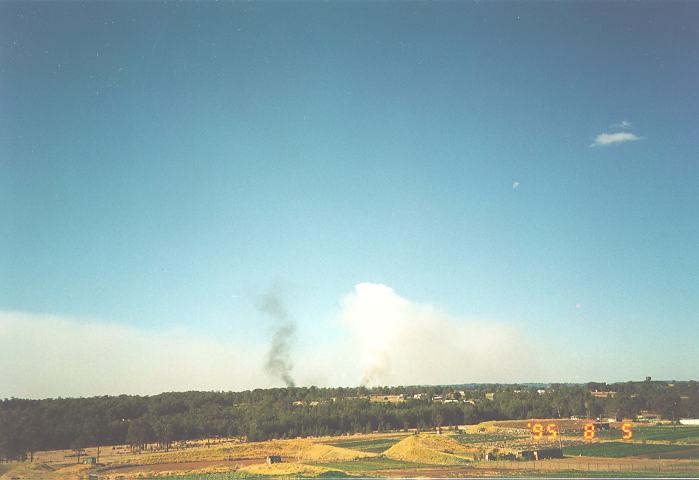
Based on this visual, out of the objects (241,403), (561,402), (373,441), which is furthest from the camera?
(241,403)

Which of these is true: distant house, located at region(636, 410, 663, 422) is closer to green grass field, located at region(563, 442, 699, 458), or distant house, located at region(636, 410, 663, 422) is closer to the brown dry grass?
green grass field, located at region(563, 442, 699, 458)

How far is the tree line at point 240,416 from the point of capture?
104875mm

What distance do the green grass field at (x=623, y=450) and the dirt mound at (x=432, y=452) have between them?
13960 mm

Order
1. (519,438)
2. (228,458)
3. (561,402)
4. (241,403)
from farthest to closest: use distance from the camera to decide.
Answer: (241,403) → (561,402) → (519,438) → (228,458)

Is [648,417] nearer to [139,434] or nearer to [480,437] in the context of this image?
[480,437]

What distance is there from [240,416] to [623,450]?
81868 mm

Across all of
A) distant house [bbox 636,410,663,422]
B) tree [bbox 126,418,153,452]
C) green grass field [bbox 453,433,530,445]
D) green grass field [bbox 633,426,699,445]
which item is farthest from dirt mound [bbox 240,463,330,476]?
distant house [bbox 636,410,663,422]

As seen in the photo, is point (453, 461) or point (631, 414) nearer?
point (453, 461)

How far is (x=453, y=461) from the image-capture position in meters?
71.0

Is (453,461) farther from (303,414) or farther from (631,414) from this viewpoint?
(631,414)

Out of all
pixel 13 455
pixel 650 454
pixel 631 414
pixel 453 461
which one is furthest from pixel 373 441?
pixel 631 414

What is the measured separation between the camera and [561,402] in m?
154

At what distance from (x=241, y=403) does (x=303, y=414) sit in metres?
47.1

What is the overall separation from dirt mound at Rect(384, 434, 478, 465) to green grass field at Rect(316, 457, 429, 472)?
238 cm
